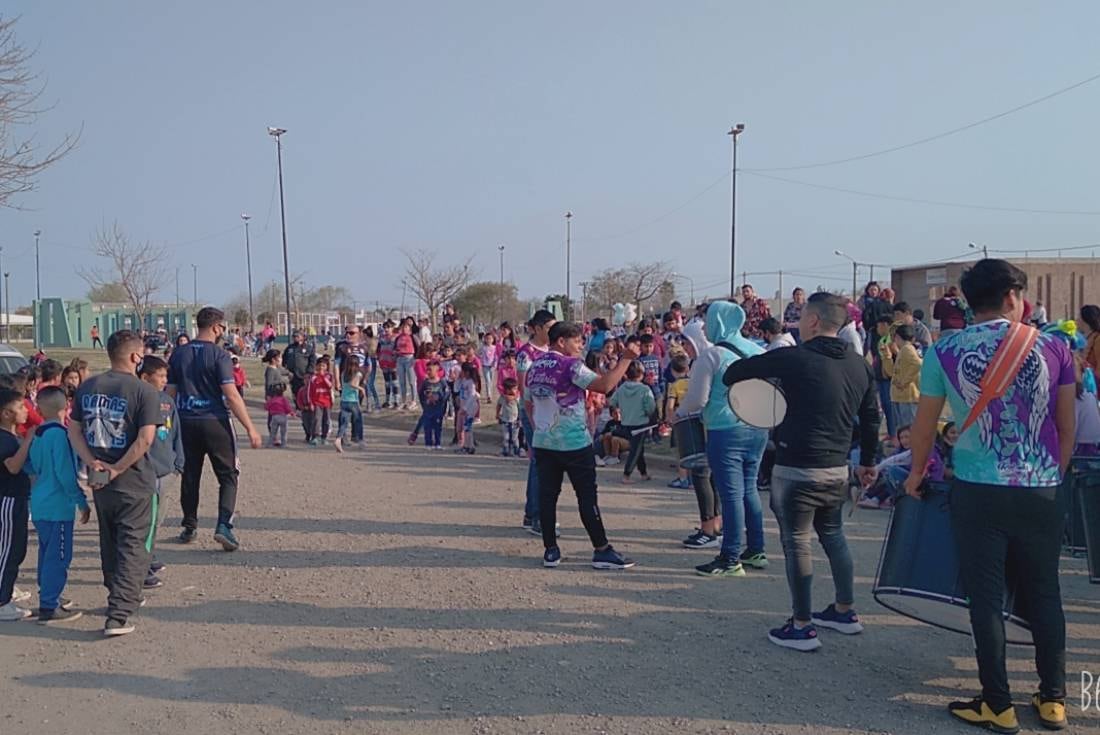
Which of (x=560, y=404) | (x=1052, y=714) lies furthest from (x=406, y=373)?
(x=1052, y=714)

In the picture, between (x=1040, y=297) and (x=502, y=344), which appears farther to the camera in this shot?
(x=1040, y=297)

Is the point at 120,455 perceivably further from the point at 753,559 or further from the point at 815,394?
the point at 753,559

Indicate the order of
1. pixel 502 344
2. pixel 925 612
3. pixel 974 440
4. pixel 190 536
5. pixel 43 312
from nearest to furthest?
1. pixel 974 440
2. pixel 925 612
3. pixel 190 536
4. pixel 502 344
5. pixel 43 312

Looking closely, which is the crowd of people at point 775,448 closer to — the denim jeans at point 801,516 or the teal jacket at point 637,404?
the denim jeans at point 801,516

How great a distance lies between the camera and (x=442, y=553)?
7.42 meters

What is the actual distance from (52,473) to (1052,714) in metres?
5.78

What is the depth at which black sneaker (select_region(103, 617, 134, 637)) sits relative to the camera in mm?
5582

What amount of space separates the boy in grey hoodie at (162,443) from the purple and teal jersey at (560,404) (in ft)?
8.45

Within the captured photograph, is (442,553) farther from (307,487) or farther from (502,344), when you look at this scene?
(502,344)

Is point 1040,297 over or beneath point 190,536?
over

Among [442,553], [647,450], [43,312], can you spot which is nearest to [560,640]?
[442,553]

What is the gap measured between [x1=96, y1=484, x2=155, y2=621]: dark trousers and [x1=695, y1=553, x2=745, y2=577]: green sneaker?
3.76m

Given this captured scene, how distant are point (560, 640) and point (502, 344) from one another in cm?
1395

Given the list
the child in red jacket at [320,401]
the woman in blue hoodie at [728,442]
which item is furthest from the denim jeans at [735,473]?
the child in red jacket at [320,401]
